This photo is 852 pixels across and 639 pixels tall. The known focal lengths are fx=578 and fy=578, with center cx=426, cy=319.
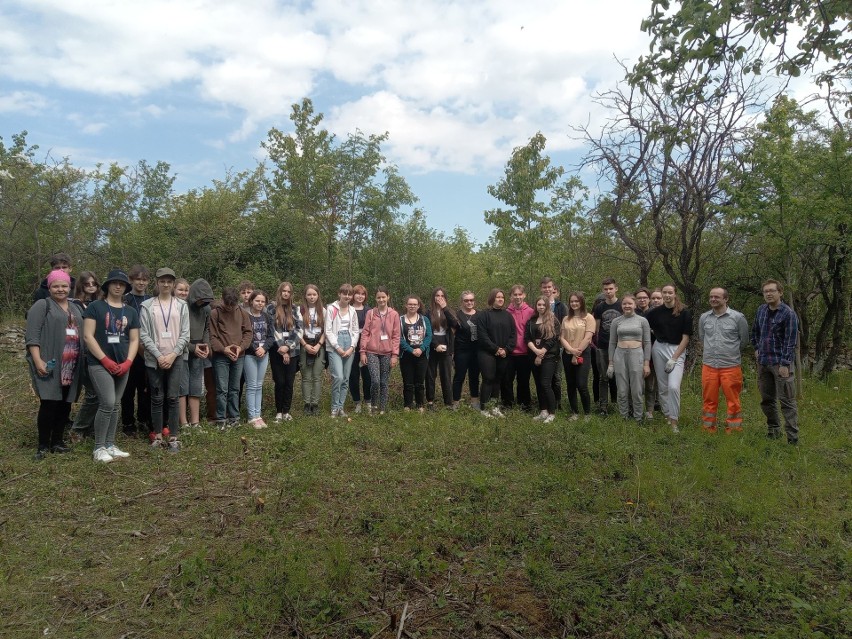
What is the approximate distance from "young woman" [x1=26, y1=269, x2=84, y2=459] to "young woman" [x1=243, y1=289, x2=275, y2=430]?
79.1 inches

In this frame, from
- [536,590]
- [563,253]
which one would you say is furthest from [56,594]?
[563,253]

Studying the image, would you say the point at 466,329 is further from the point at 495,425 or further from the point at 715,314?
the point at 715,314

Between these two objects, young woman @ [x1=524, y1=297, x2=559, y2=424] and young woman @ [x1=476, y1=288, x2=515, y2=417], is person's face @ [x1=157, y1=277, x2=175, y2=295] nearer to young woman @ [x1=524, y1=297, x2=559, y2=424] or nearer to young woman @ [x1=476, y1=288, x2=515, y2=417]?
young woman @ [x1=476, y1=288, x2=515, y2=417]

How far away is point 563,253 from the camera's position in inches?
591

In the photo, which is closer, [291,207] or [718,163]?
[718,163]

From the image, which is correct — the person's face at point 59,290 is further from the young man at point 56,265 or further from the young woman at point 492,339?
the young woman at point 492,339

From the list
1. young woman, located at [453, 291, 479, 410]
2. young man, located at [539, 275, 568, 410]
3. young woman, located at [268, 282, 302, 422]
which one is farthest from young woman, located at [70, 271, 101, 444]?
young man, located at [539, 275, 568, 410]

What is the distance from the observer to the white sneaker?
5820 mm

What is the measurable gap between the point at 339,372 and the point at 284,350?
85 cm

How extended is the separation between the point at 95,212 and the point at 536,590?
678 inches

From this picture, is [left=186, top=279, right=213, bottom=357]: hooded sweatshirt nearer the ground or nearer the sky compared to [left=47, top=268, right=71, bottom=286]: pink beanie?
nearer the ground

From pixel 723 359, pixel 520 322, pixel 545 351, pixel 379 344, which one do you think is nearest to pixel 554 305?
pixel 520 322

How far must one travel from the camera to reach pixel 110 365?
591cm

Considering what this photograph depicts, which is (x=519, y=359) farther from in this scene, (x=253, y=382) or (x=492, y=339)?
(x=253, y=382)
